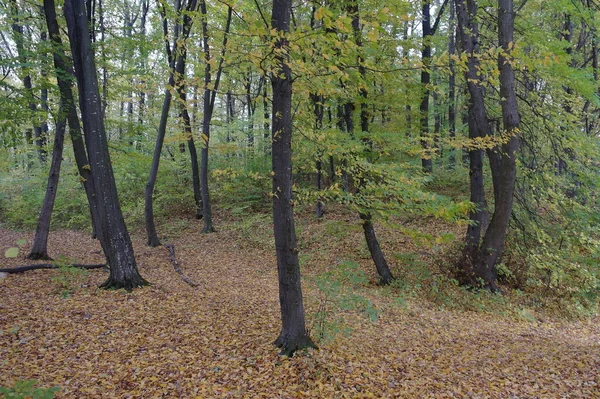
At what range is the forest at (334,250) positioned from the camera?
13.5 ft

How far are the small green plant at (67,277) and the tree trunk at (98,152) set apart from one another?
62cm

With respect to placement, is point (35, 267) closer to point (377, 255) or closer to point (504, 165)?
point (377, 255)

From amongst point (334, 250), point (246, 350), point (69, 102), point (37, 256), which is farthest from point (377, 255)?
point (37, 256)

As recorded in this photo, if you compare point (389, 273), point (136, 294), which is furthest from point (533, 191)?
point (136, 294)

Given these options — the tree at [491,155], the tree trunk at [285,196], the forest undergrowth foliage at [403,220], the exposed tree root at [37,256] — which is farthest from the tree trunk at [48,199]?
the tree at [491,155]

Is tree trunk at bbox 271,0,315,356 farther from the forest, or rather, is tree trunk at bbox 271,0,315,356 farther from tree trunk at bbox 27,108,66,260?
tree trunk at bbox 27,108,66,260

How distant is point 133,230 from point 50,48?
33.9 feet

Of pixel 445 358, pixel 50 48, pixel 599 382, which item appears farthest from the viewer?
pixel 50 48

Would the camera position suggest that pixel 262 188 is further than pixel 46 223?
Yes

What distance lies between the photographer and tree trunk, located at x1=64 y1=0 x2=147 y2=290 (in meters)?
6.48

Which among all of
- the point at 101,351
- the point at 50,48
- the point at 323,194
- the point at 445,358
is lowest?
the point at 445,358

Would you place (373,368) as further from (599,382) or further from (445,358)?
(599,382)

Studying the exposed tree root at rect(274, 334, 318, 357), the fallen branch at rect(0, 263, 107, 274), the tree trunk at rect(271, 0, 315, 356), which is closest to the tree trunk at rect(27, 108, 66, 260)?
the fallen branch at rect(0, 263, 107, 274)

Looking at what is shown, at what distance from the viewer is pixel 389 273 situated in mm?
9469
